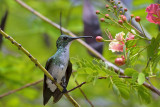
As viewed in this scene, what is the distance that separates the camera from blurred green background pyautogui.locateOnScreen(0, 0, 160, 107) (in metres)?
3.19

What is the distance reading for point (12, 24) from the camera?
4691 millimetres

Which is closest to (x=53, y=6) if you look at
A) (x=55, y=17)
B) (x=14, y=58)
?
(x=55, y=17)

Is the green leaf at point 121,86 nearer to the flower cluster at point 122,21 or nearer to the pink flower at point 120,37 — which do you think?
the flower cluster at point 122,21

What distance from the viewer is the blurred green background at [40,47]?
10.5 ft

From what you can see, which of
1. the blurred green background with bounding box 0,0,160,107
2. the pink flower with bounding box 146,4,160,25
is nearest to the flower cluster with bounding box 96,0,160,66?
the pink flower with bounding box 146,4,160,25

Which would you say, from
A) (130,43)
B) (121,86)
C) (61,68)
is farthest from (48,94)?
(130,43)

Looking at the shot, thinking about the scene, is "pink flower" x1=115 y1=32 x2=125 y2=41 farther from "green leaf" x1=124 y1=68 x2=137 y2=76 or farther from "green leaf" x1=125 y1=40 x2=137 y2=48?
"green leaf" x1=124 y1=68 x2=137 y2=76

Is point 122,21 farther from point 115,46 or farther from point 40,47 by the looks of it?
point 40,47

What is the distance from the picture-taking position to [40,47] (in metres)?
5.16

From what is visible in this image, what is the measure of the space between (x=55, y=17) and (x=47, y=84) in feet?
5.88

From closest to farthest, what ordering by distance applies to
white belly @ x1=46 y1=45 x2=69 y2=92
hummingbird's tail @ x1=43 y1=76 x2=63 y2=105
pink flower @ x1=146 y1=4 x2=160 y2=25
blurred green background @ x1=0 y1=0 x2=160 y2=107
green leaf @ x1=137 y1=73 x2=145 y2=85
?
1. green leaf @ x1=137 y1=73 x2=145 y2=85
2. pink flower @ x1=146 y1=4 x2=160 y2=25
3. white belly @ x1=46 y1=45 x2=69 y2=92
4. hummingbird's tail @ x1=43 y1=76 x2=63 y2=105
5. blurred green background @ x1=0 y1=0 x2=160 y2=107

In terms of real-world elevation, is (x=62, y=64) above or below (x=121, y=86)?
below

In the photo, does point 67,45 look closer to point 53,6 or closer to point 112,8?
point 112,8

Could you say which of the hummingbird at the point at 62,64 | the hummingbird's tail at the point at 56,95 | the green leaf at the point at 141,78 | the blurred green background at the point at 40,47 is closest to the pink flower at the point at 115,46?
the green leaf at the point at 141,78
